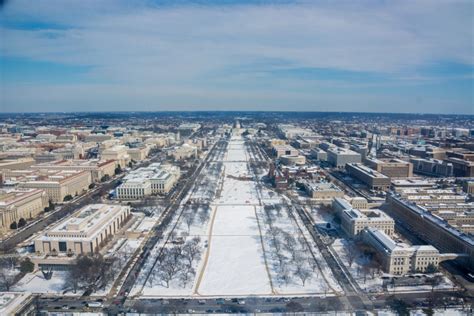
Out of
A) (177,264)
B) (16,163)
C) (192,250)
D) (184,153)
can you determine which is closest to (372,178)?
(192,250)

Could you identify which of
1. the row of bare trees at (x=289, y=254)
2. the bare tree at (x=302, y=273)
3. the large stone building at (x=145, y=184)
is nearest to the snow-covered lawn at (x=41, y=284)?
the row of bare trees at (x=289, y=254)

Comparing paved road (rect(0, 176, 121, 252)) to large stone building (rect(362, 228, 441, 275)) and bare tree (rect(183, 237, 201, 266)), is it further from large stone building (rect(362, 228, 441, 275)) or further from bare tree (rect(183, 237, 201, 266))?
large stone building (rect(362, 228, 441, 275))

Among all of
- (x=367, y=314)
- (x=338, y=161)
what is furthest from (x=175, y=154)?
(x=367, y=314)

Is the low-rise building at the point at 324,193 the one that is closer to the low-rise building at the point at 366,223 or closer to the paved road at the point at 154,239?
the low-rise building at the point at 366,223

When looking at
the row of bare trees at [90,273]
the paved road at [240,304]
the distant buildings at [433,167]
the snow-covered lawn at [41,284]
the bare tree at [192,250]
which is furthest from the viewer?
the distant buildings at [433,167]

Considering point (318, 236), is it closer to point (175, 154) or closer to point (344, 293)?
point (344, 293)

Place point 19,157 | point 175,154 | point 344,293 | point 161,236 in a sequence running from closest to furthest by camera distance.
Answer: point 344,293 < point 161,236 < point 19,157 < point 175,154

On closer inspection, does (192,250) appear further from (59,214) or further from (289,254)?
(59,214)
